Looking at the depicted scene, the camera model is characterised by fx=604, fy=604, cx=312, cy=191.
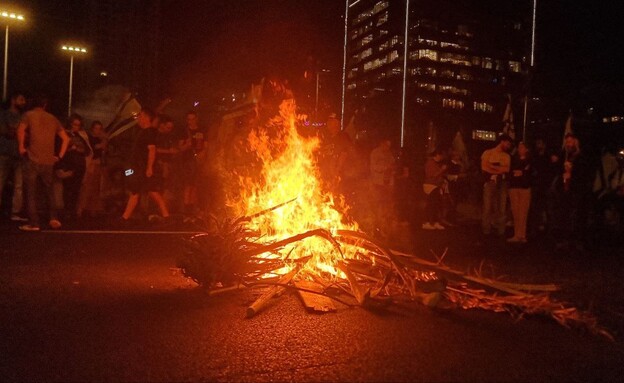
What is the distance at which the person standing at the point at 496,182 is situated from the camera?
11.8 meters

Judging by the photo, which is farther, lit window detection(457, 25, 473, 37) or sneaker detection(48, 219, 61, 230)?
lit window detection(457, 25, 473, 37)

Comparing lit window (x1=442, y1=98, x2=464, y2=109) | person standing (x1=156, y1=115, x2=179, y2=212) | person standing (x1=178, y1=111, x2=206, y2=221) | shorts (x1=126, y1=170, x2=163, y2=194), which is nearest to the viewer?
shorts (x1=126, y1=170, x2=163, y2=194)

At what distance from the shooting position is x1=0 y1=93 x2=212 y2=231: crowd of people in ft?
30.4

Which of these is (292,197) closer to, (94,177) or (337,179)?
(337,179)

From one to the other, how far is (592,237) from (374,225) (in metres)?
6.58

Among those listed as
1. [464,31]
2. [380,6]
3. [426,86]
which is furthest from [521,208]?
[464,31]

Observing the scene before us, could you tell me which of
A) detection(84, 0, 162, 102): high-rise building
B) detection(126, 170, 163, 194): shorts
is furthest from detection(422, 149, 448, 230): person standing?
detection(84, 0, 162, 102): high-rise building

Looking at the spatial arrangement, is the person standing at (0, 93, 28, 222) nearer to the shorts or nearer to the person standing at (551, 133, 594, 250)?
the shorts

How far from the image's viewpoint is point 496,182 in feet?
38.9

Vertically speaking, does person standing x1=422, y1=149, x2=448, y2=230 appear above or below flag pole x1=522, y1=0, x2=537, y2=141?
below

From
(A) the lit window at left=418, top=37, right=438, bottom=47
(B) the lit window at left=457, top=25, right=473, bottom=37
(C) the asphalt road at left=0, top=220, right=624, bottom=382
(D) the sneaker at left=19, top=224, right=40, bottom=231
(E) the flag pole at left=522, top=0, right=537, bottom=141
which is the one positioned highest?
(B) the lit window at left=457, top=25, right=473, bottom=37

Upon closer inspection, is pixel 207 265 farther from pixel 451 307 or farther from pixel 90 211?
pixel 90 211

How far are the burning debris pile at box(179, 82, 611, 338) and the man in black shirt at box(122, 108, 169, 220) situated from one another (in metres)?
4.09

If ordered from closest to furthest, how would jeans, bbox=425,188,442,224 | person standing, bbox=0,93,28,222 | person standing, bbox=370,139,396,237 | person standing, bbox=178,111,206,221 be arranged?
person standing, bbox=0,93,28,222 < person standing, bbox=178,111,206,221 < person standing, bbox=370,139,396,237 < jeans, bbox=425,188,442,224
